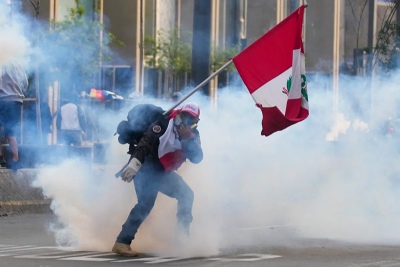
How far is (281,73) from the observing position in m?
10.1

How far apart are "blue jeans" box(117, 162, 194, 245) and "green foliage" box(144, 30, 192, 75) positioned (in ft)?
74.5

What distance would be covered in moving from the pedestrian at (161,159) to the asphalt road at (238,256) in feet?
1.05

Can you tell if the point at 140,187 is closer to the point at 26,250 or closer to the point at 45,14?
the point at 26,250

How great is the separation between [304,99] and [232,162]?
167 cm

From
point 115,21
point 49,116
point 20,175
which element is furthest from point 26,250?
point 115,21

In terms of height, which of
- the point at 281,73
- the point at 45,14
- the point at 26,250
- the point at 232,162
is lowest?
the point at 26,250

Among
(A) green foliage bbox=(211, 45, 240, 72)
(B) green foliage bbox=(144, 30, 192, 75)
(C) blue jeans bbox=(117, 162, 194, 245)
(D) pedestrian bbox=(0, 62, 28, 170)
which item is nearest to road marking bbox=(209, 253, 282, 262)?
(C) blue jeans bbox=(117, 162, 194, 245)

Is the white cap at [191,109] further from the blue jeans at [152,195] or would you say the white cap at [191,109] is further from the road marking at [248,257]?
the road marking at [248,257]

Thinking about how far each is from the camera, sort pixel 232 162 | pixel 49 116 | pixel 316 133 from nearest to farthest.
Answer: pixel 232 162
pixel 316 133
pixel 49 116

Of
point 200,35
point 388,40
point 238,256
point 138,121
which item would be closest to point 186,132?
point 138,121

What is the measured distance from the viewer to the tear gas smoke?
10.4m

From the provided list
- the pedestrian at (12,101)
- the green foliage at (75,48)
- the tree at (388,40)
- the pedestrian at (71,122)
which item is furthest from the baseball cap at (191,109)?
the tree at (388,40)

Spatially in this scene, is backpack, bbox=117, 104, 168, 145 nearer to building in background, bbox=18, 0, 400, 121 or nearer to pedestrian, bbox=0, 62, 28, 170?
pedestrian, bbox=0, 62, 28, 170

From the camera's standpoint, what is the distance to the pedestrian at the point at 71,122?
1816 centimetres
